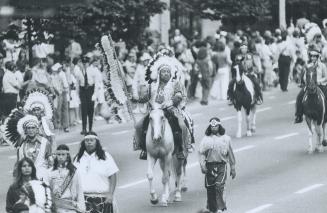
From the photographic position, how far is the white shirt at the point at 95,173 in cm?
1345

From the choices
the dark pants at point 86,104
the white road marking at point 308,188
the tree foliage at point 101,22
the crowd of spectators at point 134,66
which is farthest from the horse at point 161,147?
the dark pants at point 86,104

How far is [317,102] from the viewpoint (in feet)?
85.5

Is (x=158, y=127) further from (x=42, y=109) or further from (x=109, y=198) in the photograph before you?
(x=109, y=198)

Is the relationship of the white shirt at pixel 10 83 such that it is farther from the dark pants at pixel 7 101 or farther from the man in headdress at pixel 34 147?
the man in headdress at pixel 34 147

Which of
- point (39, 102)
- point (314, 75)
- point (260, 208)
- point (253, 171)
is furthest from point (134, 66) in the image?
point (39, 102)

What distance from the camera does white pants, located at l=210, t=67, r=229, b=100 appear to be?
39.4 metres

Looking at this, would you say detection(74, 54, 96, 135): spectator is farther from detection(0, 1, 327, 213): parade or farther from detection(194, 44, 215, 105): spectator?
detection(194, 44, 215, 105): spectator

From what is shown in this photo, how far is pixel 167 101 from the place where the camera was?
1956 cm

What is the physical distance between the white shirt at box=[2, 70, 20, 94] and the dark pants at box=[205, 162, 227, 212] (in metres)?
12.2

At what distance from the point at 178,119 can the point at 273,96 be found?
2156 centimetres

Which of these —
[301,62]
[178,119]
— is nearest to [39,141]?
[178,119]

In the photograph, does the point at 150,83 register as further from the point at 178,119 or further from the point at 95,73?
the point at 95,73

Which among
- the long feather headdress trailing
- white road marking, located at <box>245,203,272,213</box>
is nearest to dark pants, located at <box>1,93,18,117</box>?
white road marking, located at <box>245,203,272,213</box>

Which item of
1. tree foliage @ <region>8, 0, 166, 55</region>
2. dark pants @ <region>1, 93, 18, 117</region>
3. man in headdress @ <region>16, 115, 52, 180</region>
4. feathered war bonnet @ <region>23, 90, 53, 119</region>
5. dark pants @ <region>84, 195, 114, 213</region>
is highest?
tree foliage @ <region>8, 0, 166, 55</region>
